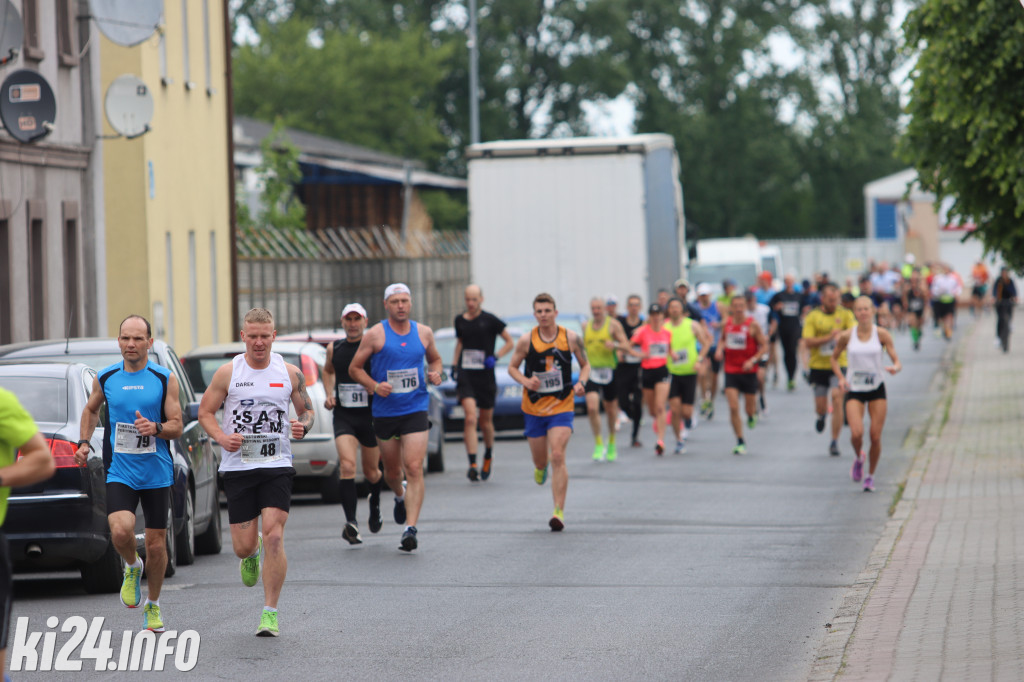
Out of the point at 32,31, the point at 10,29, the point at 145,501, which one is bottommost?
the point at 145,501

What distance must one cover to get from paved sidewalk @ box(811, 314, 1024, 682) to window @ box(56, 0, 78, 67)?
11.4 meters

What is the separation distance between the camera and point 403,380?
12992 millimetres

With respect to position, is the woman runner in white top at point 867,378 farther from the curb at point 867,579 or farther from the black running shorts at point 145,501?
the black running shorts at point 145,501

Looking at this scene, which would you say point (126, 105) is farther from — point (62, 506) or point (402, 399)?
point (62, 506)

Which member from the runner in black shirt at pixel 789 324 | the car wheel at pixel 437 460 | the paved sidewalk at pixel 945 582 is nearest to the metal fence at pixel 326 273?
the car wheel at pixel 437 460

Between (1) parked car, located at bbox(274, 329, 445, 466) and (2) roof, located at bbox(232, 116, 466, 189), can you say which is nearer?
(1) parked car, located at bbox(274, 329, 445, 466)

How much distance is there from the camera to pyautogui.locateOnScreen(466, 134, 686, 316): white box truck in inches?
1057

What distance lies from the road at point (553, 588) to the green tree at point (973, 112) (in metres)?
4.75

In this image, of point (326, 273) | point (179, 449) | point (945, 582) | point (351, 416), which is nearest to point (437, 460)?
point (351, 416)

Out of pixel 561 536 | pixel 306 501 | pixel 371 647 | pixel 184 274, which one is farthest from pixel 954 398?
pixel 371 647

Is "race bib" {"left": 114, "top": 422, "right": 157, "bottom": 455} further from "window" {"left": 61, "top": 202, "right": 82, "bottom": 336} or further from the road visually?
"window" {"left": 61, "top": 202, "right": 82, "bottom": 336}

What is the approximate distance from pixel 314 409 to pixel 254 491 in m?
6.52

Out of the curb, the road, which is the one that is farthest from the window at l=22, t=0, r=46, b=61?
the curb

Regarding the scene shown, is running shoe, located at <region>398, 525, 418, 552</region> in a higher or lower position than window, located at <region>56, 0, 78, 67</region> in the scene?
lower
